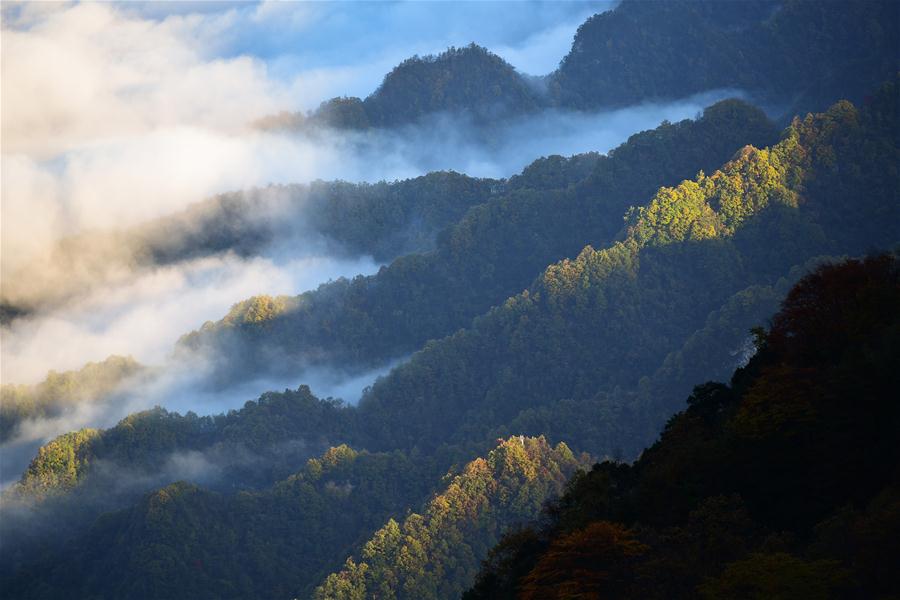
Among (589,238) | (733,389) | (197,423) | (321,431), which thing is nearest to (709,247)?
(589,238)

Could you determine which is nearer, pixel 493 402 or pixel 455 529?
pixel 455 529

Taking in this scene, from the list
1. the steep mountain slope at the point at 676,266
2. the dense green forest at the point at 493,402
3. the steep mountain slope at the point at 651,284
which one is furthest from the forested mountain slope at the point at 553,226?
the steep mountain slope at the point at 676,266

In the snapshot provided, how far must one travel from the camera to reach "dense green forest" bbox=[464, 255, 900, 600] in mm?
52969

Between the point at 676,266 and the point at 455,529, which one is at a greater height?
the point at 676,266

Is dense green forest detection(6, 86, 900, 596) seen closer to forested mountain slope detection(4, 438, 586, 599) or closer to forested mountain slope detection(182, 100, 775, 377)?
forested mountain slope detection(4, 438, 586, 599)

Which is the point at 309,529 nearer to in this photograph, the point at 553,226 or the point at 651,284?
the point at 651,284

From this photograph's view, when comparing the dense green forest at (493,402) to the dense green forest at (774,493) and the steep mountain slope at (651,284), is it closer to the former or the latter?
the steep mountain slope at (651,284)

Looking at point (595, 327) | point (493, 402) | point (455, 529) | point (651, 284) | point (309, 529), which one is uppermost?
point (651, 284)

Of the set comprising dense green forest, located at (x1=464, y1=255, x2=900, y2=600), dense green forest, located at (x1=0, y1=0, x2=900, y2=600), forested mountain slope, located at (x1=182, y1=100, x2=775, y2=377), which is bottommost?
dense green forest, located at (x1=464, y1=255, x2=900, y2=600)

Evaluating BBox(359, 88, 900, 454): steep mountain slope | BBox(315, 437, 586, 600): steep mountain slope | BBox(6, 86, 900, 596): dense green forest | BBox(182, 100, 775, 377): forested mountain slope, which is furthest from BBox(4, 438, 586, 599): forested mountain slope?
BBox(182, 100, 775, 377): forested mountain slope

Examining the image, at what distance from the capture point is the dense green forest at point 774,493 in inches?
2085

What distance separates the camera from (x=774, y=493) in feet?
209

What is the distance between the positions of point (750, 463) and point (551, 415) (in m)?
88.7

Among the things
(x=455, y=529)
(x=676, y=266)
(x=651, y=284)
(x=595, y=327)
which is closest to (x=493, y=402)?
(x=595, y=327)
